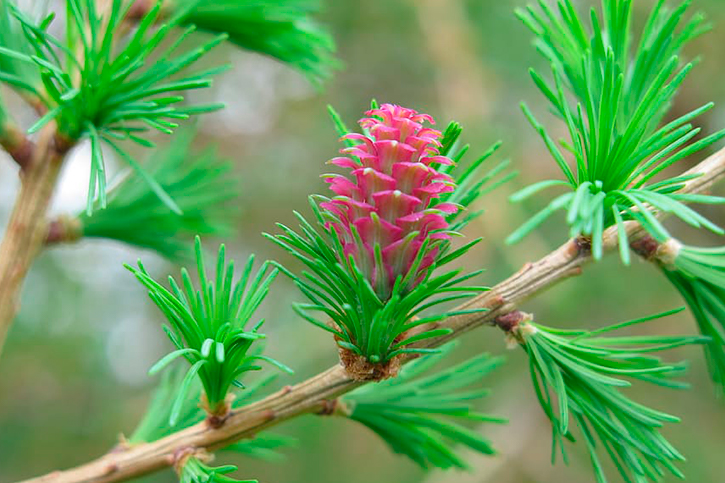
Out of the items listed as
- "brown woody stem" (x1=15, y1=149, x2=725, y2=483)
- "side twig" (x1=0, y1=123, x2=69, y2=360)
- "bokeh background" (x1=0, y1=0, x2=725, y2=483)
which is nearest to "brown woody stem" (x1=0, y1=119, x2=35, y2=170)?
"side twig" (x1=0, y1=123, x2=69, y2=360)

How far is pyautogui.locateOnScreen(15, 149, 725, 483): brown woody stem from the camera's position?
415mm

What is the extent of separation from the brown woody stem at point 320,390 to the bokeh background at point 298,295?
498 mm

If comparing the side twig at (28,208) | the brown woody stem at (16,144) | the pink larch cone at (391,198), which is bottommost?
the pink larch cone at (391,198)

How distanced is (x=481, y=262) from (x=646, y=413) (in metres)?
0.94

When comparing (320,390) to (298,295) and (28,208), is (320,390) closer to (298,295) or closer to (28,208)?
(28,208)

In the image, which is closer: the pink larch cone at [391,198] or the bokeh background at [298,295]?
the pink larch cone at [391,198]

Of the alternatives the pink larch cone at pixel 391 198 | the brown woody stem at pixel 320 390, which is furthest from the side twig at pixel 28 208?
the pink larch cone at pixel 391 198

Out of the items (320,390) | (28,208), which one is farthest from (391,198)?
(28,208)

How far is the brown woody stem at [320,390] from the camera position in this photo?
1.36 feet

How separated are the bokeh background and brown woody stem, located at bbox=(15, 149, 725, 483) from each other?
50 centimetres

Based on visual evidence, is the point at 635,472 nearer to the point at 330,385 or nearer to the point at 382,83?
the point at 330,385

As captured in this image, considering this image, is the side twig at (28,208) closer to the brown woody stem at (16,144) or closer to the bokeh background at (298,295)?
the brown woody stem at (16,144)

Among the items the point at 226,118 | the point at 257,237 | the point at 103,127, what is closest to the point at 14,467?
the point at 257,237

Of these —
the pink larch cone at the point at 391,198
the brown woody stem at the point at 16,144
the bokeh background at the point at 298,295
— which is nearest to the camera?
the pink larch cone at the point at 391,198
